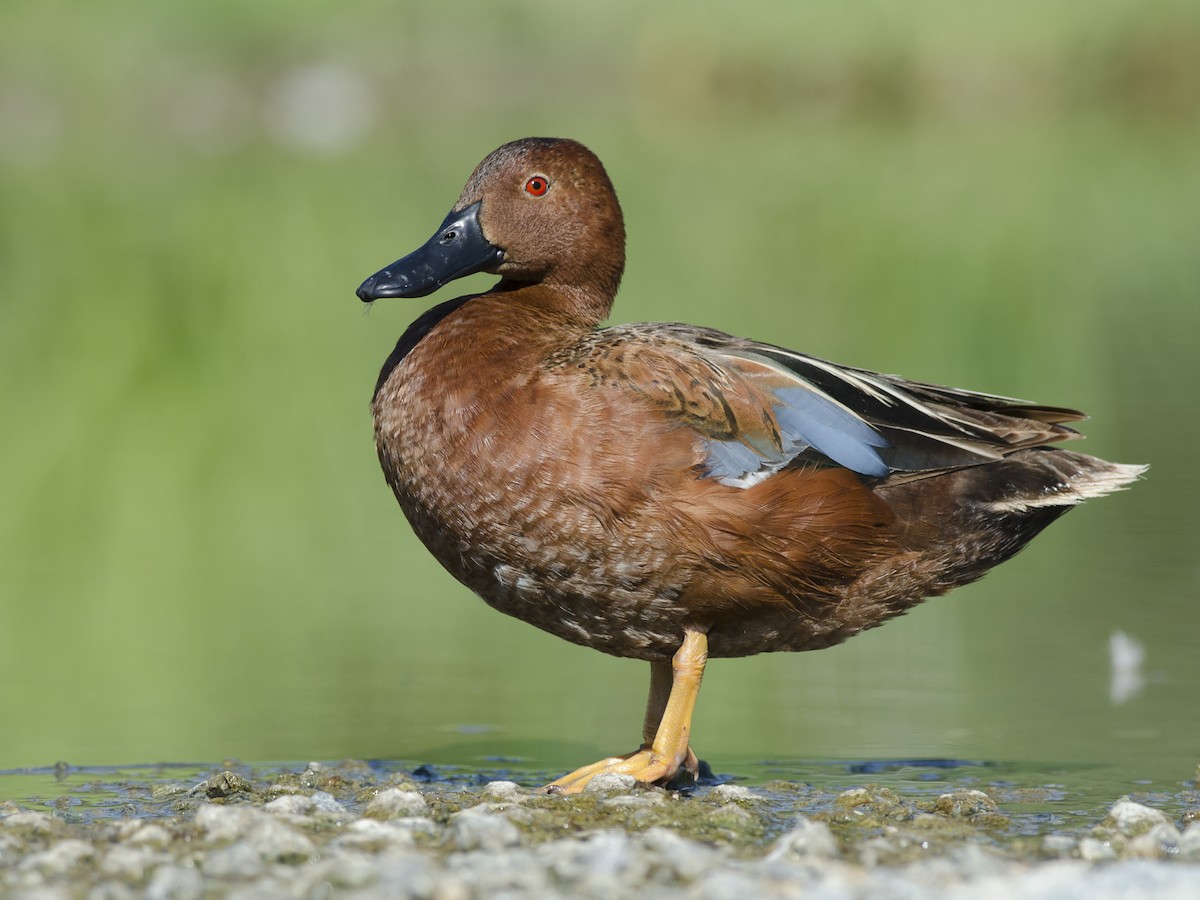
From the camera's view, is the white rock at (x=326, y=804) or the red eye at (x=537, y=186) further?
the red eye at (x=537, y=186)

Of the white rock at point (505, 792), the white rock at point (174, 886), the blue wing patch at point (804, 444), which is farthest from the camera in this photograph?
the blue wing patch at point (804, 444)

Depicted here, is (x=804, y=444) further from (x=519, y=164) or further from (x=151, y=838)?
(x=151, y=838)

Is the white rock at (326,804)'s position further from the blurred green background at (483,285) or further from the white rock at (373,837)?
the blurred green background at (483,285)

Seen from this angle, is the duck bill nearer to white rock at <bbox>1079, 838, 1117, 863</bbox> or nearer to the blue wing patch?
the blue wing patch

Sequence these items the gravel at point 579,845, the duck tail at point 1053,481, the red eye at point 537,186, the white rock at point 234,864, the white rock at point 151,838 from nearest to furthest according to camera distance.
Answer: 1. the gravel at point 579,845
2. the white rock at point 234,864
3. the white rock at point 151,838
4. the duck tail at point 1053,481
5. the red eye at point 537,186

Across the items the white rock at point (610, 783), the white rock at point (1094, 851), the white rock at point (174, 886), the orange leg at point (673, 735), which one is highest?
the orange leg at point (673, 735)

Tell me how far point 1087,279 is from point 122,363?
27.8ft

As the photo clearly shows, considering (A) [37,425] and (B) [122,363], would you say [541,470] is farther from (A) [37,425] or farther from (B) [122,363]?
(B) [122,363]

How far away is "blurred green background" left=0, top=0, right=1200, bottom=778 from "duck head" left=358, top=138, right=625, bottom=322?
1618mm

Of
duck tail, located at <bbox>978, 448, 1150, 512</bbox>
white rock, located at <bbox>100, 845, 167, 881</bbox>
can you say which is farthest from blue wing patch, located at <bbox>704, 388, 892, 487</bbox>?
white rock, located at <bbox>100, 845, 167, 881</bbox>

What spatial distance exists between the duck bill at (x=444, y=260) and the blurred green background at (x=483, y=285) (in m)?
1.60

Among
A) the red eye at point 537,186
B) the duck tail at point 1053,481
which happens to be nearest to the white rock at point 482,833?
the duck tail at point 1053,481

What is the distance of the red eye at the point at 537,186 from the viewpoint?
A: 18.3 ft

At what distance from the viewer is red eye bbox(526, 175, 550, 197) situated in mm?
5570
